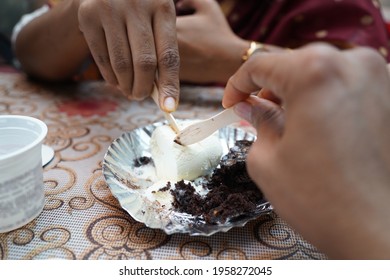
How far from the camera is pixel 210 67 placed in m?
0.88

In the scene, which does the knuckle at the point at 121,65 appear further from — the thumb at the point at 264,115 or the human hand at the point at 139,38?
the thumb at the point at 264,115

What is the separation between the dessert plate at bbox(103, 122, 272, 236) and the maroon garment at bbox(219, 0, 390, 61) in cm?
43

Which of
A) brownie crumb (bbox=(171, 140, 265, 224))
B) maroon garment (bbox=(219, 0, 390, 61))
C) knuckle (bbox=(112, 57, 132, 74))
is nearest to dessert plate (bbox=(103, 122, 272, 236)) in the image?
brownie crumb (bbox=(171, 140, 265, 224))

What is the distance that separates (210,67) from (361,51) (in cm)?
58

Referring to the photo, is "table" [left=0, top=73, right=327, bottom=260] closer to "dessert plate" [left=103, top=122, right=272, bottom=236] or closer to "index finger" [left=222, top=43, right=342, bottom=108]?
"dessert plate" [left=103, top=122, right=272, bottom=236]

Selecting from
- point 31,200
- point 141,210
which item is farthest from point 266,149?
point 31,200

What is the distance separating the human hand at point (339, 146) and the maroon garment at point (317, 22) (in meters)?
0.63

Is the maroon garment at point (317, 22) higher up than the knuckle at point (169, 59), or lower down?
lower down

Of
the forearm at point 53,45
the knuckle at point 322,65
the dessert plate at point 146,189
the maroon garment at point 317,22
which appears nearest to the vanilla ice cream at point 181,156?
the dessert plate at point 146,189

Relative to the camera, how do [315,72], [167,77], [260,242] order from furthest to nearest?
[167,77] → [260,242] → [315,72]

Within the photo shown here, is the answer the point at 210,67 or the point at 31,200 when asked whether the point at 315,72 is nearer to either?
the point at 31,200

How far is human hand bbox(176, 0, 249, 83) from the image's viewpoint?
2.80ft

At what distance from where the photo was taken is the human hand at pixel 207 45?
85 cm

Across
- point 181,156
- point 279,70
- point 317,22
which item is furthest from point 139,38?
point 317,22
